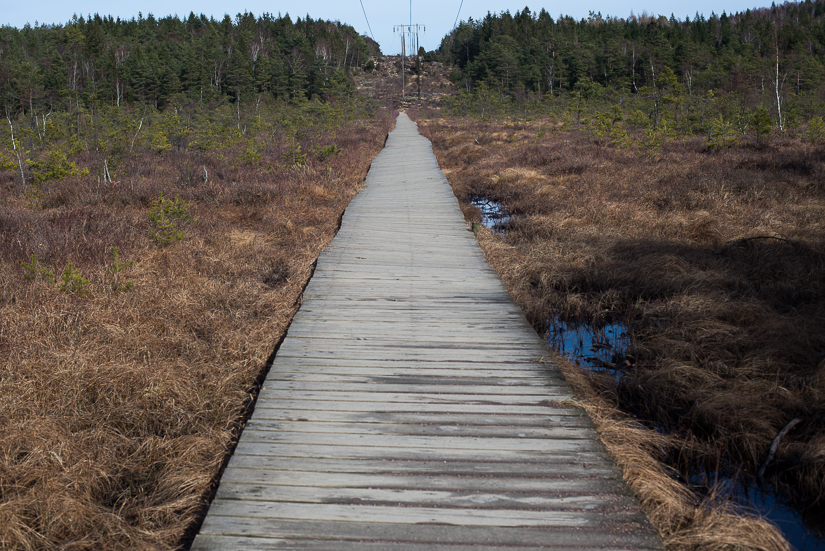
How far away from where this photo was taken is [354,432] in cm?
295

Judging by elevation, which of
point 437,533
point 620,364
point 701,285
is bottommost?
point 620,364

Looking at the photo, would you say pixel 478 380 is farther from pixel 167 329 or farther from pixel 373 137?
pixel 373 137

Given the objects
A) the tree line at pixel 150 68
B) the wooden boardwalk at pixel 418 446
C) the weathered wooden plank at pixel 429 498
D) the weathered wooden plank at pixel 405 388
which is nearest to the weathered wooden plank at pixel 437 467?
the wooden boardwalk at pixel 418 446

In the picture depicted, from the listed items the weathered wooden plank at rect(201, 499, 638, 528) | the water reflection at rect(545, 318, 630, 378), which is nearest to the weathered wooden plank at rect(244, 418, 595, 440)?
the weathered wooden plank at rect(201, 499, 638, 528)

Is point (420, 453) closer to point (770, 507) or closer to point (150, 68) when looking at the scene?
point (770, 507)

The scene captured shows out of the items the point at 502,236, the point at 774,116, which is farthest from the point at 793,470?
the point at 774,116

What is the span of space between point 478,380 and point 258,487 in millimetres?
1585

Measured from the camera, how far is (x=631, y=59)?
62.2 metres

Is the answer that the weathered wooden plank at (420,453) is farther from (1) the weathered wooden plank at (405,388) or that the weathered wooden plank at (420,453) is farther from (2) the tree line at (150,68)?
(2) the tree line at (150,68)

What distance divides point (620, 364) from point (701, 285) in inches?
66.9

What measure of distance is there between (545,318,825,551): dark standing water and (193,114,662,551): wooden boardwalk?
808 mm

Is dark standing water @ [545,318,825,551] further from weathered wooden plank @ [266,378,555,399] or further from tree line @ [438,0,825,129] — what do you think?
tree line @ [438,0,825,129]

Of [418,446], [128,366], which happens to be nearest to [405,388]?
[418,446]

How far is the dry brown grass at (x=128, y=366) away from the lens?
2443 mm
